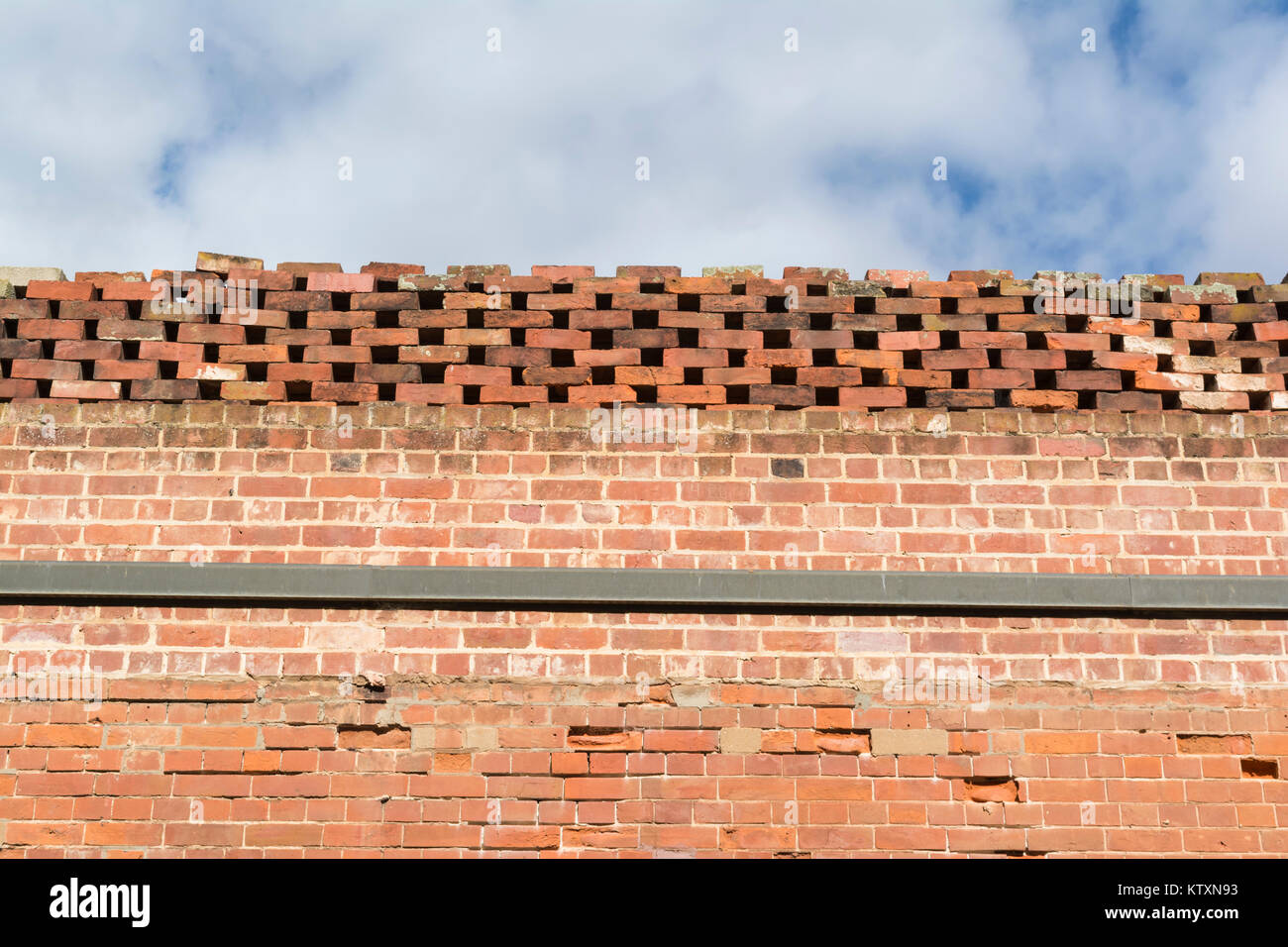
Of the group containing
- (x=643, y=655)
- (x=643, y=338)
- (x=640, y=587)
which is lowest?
(x=643, y=655)

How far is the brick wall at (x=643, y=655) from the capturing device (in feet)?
12.9

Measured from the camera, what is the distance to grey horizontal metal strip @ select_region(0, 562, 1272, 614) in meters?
4.09

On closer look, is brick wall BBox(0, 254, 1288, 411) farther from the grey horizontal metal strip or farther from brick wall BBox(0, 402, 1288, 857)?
the grey horizontal metal strip

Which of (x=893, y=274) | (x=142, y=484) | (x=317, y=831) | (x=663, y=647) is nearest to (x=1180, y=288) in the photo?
(x=893, y=274)

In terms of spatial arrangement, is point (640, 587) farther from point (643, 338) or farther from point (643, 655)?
point (643, 338)

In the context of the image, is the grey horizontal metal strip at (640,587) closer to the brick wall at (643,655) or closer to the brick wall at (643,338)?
the brick wall at (643,655)

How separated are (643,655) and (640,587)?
279 millimetres

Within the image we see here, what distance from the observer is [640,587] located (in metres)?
4.11

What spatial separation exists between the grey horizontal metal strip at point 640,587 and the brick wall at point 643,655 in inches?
2.6

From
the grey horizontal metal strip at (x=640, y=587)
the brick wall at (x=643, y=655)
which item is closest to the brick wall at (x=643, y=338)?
the brick wall at (x=643, y=655)

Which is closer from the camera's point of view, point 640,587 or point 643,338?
point 640,587

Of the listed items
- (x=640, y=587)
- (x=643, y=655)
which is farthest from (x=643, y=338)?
(x=643, y=655)

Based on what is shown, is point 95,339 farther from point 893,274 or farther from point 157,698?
point 893,274

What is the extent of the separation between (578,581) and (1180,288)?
320 centimetres
